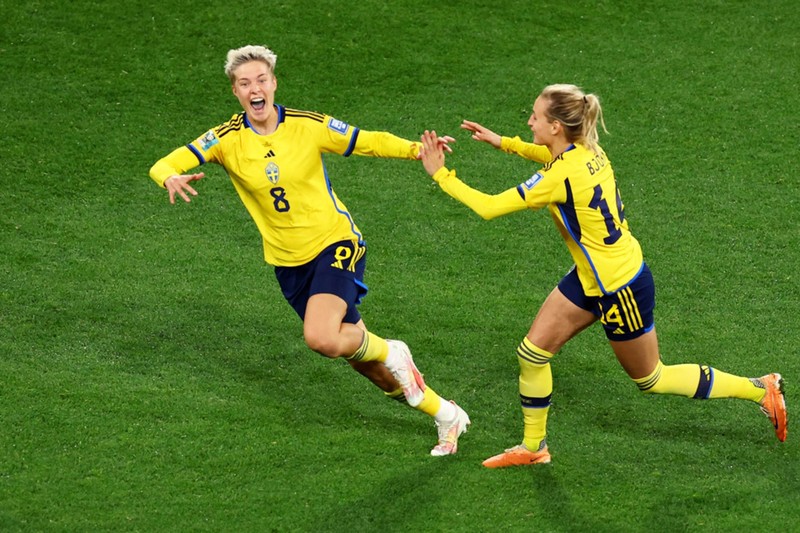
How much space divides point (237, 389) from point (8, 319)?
184cm

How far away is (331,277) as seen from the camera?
6.58 meters

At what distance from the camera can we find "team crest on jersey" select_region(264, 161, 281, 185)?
6.52 m

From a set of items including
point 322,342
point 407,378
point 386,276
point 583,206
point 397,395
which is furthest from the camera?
point 386,276

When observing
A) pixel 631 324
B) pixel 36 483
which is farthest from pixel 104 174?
pixel 631 324

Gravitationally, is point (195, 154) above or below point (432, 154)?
below

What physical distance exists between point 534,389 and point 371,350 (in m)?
0.93

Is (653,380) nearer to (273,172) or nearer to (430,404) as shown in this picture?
(430,404)

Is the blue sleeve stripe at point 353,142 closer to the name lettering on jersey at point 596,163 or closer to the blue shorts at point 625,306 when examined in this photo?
Answer: the name lettering on jersey at point 596,163

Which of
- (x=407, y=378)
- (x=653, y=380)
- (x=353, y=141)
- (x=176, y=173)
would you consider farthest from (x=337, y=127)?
(x=653, y=380)

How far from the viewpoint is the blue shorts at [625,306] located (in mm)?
6199

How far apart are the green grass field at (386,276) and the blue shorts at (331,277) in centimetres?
75

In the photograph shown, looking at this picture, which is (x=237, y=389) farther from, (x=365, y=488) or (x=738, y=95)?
(x=738, y=95)

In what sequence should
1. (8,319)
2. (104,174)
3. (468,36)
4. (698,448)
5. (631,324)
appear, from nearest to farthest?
1. (631,324)
2. (698,448)
3. (8,319)
4. (104,174)
5. (468,36)

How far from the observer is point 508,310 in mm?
8242
